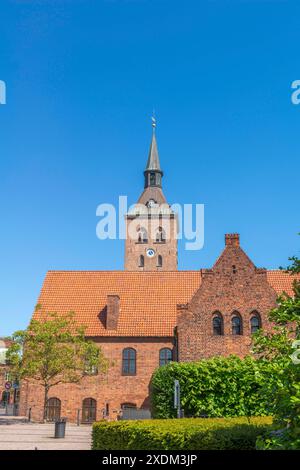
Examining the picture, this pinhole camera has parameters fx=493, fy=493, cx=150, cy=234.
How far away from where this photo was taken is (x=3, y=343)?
299ft

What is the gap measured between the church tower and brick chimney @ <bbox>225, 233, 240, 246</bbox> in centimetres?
3493

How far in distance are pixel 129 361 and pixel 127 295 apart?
243 inches

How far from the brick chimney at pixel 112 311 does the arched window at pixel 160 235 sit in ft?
104

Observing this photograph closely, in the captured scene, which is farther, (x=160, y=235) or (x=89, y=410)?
(x=160, y=235)

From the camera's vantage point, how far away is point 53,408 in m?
36.2

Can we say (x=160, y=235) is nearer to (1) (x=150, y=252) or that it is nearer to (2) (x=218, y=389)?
(1) (x=150, y=252)

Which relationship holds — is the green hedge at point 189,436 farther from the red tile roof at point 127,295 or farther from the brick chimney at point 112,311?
the brick chimney at point 112,311

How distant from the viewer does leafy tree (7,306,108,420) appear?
3241cm

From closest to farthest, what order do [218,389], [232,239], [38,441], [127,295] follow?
[38,441], [218,389], [232,239], [127,295]

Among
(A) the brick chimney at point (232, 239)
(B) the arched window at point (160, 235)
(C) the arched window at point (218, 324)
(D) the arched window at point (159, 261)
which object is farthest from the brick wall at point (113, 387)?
(B) the arched window at point (160, 235)

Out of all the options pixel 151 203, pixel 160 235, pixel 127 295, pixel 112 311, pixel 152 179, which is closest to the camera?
pixel 112 311

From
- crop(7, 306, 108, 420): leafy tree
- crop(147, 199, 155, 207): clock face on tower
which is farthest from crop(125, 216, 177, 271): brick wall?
crop(7, 306, 108, 420): leafy tree

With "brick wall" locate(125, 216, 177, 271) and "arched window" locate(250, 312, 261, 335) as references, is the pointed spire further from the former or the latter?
"arched window" locate(250, 312, 261, 335)

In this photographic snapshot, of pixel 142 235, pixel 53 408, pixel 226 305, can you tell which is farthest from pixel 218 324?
pixel 142 235
